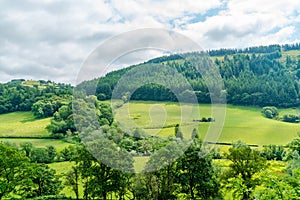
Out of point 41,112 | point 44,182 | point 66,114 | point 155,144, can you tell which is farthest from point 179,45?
point 41,112

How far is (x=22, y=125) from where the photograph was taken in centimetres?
8688

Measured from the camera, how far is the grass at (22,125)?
261 ft

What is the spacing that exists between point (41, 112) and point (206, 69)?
8681 cm

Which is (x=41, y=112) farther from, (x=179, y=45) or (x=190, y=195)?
(x=179, y=45)

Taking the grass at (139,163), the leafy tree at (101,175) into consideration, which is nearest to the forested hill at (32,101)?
the leafy tree at (101,175)

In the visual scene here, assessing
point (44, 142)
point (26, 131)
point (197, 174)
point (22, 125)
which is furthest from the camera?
point (22, 125)

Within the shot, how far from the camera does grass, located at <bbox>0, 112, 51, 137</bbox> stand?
79463 millimetres

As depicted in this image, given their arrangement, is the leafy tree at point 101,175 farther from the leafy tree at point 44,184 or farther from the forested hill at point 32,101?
the forested hill at point 32,101

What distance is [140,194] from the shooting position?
31469 millimetres

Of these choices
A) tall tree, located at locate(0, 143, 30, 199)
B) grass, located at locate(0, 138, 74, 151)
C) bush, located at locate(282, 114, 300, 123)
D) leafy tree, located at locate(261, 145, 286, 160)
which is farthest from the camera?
bush, located at locate(282, 114, 300, 123)

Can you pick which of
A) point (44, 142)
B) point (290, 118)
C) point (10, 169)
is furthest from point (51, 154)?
point (290, 118)

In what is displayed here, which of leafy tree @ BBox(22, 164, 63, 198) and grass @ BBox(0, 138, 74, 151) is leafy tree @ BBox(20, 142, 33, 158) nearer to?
grass @ BBox(0, 138, 74, 151)

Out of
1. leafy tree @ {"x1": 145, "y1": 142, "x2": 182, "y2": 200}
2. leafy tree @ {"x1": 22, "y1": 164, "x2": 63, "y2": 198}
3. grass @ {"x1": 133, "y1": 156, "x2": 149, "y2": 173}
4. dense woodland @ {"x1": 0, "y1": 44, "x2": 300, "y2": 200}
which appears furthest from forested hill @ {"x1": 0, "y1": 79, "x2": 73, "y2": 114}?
leafy tree @ {"x1": 145, "y1": 142, "x2": 182, "y2": 200}

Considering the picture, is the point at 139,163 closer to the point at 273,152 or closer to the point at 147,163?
the point at 147,163
